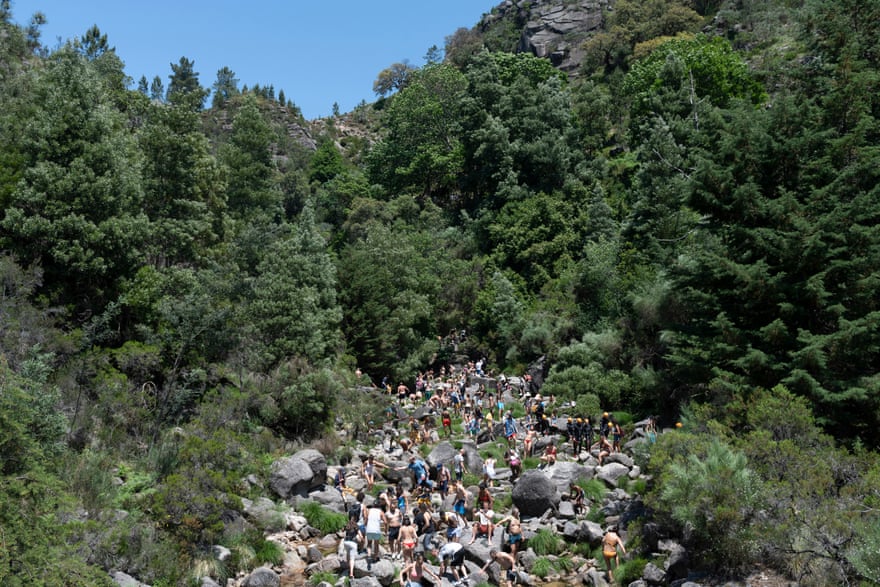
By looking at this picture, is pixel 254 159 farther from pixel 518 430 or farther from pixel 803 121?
pixel 803 121

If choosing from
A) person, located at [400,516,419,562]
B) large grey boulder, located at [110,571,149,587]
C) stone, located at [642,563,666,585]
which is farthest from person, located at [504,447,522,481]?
large grey boulder, located at [110,571,149,587]

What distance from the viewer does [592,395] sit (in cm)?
2412

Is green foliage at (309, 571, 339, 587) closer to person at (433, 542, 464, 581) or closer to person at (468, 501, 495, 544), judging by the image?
person at (433, 542, 464, 581)

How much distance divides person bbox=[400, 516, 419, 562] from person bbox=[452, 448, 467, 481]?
14.0 feet

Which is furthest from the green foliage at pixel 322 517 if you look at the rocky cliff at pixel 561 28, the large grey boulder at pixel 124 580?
the rocky cliff at pixel 561 28

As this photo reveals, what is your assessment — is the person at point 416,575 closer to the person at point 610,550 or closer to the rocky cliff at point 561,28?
the person at point 610,550

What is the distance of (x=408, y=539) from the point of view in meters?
13.7

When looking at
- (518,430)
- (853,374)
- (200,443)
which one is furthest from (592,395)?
(200,443)

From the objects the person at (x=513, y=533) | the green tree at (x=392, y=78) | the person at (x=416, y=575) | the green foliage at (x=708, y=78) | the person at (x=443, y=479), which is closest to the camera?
the person at (x=416, y=575)

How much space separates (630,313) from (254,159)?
983 inches

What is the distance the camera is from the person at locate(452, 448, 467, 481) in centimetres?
1838

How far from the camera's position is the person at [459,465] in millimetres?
18375

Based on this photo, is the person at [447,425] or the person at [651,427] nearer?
the person at [651,427]

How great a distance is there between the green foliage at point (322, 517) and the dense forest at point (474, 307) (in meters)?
2.38
